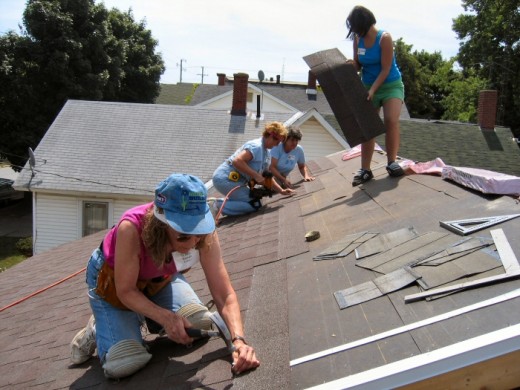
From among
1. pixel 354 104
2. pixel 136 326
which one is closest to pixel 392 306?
pixel 136 326

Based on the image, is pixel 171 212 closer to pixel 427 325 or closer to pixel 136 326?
pixel 136 326

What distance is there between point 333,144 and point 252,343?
16189 millimetres

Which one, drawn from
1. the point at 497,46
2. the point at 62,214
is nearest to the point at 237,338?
the point at 62,214

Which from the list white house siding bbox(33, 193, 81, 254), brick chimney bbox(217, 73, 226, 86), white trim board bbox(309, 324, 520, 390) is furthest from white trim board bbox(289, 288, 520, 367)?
brick chimney bbox(217, 73, 226, 86)

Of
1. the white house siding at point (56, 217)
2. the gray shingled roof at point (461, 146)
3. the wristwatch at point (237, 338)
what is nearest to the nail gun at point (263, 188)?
the wristwatch at point (237, 338)

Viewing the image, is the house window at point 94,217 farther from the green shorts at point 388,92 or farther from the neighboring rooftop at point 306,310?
the green shorts at point 388,92

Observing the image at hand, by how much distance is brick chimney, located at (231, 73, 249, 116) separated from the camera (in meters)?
19.2

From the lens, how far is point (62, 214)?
728 inches

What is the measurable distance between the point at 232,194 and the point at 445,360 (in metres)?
4.60

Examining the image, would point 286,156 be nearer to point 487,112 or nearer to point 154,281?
point 154,281

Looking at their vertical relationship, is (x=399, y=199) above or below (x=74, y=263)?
above

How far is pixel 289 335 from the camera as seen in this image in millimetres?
2447

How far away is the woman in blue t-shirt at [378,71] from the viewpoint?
475 centimetres

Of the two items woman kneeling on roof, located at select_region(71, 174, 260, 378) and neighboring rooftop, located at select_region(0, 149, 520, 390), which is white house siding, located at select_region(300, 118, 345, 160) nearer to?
neighboring rooftop, located at select_region(0, 149, 520, 390)
